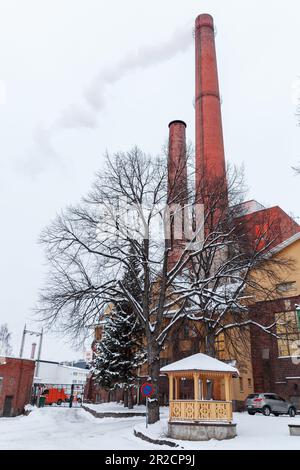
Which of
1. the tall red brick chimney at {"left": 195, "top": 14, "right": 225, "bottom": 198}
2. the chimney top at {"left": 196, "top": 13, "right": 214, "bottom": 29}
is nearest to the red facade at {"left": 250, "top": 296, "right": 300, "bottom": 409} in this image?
the tall red brick chimney at {"left": 195, "top": 14, "right": 225, "bottom": 198}

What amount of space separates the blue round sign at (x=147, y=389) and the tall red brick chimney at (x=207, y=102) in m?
28.7

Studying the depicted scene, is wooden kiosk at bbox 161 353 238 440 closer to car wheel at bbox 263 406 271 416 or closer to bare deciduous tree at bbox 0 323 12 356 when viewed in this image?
car wheel at bbox 263 406 271 416

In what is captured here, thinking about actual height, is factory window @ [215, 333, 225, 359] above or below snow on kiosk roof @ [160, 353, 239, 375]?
above

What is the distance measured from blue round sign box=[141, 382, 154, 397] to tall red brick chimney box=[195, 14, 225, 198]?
2872 cm

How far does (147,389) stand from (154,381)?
1.59 meters

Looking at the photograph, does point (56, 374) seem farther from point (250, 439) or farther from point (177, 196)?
point (250, 439)

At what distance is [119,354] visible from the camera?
28812 millimetres

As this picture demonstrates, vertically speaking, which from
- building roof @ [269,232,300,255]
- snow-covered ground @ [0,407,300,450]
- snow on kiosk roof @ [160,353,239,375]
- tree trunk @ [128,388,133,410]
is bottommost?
snow-covered ground @ [0,407,300,450]

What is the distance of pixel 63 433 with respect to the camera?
17.5 m

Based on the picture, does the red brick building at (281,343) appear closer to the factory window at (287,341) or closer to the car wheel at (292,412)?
the factory window at (287,341)

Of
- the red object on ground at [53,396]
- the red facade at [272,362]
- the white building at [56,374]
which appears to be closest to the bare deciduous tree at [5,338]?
the white building at [56,374]

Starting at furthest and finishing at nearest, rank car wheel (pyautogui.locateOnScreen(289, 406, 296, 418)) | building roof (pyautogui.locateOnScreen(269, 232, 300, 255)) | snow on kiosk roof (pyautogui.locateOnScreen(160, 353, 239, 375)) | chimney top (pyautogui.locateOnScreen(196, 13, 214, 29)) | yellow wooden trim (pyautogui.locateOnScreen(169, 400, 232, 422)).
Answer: chimney top (pyautogui.locateOnScreen(196, 13, 214, 29)) < building roof (pyautogui.locateOnScreen(269, 232, 300, 255)) < car wheel (pyautogui.locateOnScreen(289, 406, 296, 418)) < snow on kiosk roof (pyautogui.locateOnScreen(160, 353, 239, 375)) < yellow wooden trim (pyautogui.locateOnScreen(169, 400, 232, 422))

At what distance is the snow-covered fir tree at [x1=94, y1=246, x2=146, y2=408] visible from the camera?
28609 millimetres

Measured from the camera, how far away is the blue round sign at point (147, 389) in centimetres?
1675
